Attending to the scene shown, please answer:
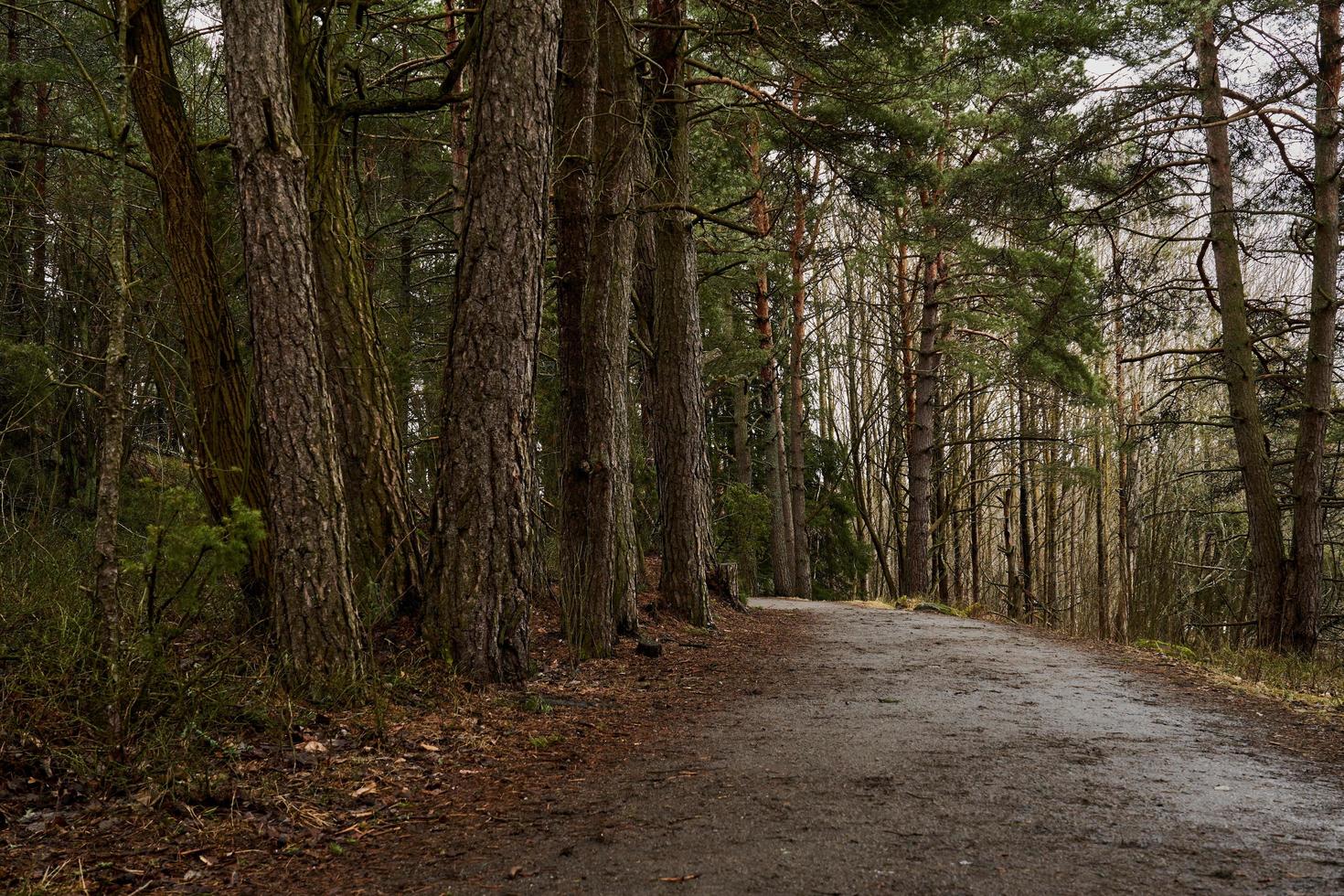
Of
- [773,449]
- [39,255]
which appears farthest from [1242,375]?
[39,255]

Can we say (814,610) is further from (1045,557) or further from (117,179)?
(1045,557)

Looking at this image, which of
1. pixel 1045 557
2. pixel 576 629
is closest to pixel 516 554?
pixel 576 629

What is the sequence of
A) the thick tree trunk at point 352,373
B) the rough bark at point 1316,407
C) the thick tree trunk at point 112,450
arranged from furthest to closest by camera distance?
the rough bark at point 1316,407
the thick tree trunk at point 352,373
the thick tree trunk at point 112,450

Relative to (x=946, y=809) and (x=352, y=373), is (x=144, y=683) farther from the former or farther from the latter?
(x=946, y=809)

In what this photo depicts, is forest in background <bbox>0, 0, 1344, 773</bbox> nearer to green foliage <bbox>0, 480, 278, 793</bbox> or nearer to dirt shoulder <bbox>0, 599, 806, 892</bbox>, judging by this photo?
green foliage <bbox>0, 480, 278, 793</bbox>

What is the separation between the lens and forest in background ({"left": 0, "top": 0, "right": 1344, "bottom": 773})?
5.03m

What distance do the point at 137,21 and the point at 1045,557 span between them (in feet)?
83.0

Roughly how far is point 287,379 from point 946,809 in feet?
13.3

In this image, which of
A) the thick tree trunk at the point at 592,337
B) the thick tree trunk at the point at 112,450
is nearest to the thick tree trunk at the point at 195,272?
the thick tree trunk at the point at 112,450

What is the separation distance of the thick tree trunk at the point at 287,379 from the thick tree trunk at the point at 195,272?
1.15 meters

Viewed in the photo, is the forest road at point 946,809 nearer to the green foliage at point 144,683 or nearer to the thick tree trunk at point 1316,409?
the green foliage at point 144,683

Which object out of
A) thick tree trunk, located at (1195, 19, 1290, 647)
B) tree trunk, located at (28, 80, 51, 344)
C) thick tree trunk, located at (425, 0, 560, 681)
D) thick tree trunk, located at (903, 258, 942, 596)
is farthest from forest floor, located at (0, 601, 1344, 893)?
thick tree trunk, located at (903, 258, 942, 596)

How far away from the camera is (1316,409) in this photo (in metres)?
10.7

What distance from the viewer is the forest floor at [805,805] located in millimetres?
3018
